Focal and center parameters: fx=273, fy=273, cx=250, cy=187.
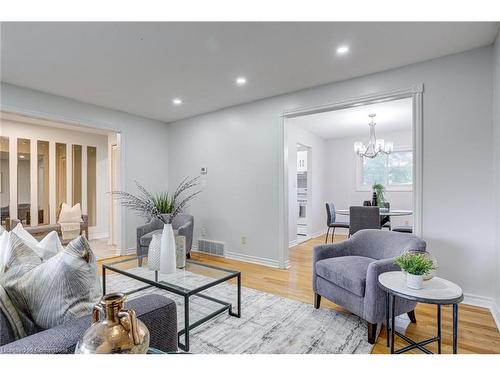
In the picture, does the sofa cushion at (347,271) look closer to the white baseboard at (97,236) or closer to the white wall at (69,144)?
the white wall at (69,144)

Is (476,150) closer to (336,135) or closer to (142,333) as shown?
(142,333)

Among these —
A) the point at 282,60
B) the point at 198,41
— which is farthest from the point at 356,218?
the point at 198,41

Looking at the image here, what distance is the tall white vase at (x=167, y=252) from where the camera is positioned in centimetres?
233

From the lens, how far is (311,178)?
6.19 m

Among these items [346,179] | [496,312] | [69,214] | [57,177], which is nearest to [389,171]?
[346,179]

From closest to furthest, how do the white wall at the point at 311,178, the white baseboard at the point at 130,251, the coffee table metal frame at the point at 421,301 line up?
the coffee table metal frame at the point at 421,301 → the white baseboard at the point at 130,251 → the white wall at the point at 311,178

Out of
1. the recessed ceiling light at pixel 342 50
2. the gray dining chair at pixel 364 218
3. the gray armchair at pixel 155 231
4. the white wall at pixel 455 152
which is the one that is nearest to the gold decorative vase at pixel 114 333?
the recessed ceiling light at pixel 342 50

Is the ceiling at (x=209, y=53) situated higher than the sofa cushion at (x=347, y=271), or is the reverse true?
the ceiling at (x=209, y=53)

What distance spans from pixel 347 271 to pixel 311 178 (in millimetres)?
4165

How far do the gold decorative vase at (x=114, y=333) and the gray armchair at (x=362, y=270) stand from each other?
166cm

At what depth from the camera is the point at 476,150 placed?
2.53m

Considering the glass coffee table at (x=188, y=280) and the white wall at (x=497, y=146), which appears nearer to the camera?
the glass coffee table at (x=188, y=280)

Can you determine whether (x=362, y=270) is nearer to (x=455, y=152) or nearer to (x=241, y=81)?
(x=455, y=152)

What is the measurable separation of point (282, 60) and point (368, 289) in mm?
2201
